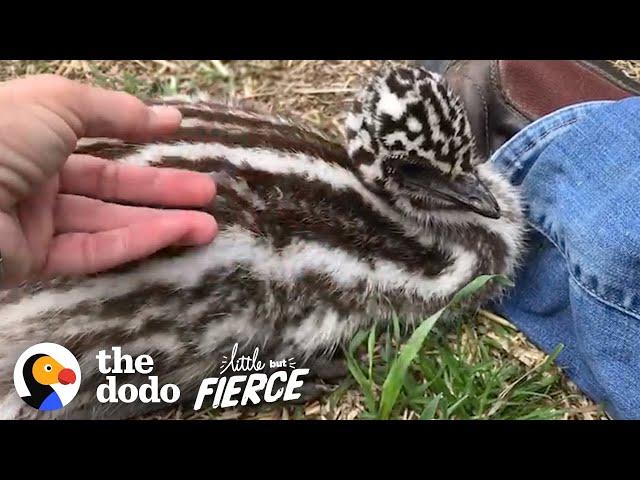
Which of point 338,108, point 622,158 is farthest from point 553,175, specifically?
point 338,108

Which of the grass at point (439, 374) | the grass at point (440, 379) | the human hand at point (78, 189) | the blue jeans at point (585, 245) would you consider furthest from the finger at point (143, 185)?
the blue jeans at point (585, 245)

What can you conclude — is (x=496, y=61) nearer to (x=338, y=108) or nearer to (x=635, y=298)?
(x=338, y=108)

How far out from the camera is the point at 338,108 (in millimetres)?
2102

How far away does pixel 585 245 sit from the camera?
1.52 meters

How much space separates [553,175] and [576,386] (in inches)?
15.2

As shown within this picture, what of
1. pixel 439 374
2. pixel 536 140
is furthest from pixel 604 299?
pixel 536 140

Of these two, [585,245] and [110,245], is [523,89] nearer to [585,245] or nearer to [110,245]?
[585,245]

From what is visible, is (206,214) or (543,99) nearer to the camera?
(206,214)

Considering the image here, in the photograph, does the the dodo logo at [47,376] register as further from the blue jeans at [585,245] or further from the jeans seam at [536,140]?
the jeans seam at [536,140]

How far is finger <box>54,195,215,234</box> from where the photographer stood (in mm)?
1470

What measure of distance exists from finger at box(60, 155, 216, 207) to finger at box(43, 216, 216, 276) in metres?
0.05

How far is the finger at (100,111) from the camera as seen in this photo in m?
1.33

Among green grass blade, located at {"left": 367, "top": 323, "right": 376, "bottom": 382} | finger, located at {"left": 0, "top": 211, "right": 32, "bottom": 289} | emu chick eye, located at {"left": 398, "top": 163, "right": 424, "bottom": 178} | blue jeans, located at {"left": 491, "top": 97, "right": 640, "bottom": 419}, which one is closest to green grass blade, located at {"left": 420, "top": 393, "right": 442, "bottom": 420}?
green grass blade, located at {"left": 367, "top": 323, "right": 376, "bottom": 382}

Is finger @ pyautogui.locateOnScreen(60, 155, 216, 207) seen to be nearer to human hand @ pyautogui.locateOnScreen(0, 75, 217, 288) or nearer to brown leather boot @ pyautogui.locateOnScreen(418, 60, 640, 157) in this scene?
human hand @ pyautogui.locateOnScreen(0, 75, 217, 288)
